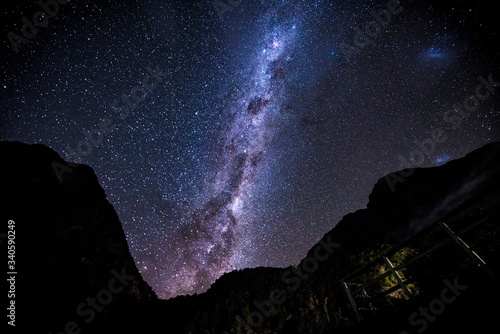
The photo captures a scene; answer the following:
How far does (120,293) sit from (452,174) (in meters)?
56.8

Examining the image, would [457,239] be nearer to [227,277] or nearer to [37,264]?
[37,264]

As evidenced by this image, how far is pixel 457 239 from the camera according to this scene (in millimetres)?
2674

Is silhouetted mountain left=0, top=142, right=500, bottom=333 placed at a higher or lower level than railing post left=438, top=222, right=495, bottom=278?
lower

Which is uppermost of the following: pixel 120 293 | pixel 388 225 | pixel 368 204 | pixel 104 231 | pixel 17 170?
pixel 17 170

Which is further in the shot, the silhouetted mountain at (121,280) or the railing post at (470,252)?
the silhouetted mountain at (121,280)

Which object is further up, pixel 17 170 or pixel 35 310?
pixel 17 170

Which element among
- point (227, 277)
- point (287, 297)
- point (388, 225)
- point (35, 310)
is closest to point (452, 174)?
point (388, 225)

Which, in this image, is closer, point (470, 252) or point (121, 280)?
point (470, 252)

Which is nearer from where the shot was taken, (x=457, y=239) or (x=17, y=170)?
(x=457, y=239)

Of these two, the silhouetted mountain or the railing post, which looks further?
the silhouetted mountain

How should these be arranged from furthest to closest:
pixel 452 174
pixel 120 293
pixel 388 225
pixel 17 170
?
1. pixel 388 225
2. pixel 452 174
3. pixel 120 293
4. pixel 17 170

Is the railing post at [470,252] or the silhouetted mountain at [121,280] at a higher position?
the railing post at [470,252]

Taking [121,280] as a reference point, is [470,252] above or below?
above

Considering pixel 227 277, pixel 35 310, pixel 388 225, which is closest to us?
pixel 35 310
